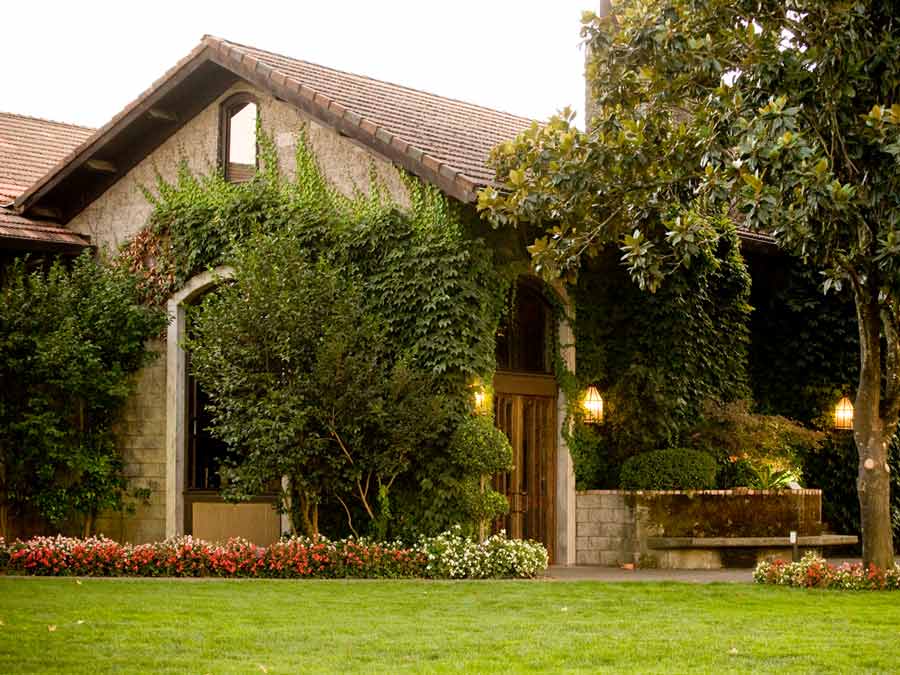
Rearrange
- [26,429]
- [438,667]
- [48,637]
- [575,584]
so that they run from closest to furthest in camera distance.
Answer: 1. [438,667]
2. [48,637]
3. [575,584]
4. [26,429]

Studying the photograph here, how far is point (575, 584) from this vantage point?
13484 mm

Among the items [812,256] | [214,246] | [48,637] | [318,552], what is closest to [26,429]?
[214,246]

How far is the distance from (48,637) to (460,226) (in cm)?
767

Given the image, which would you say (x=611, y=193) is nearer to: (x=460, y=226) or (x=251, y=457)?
(x=460, y=226)

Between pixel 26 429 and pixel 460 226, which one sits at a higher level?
pixel 460 226

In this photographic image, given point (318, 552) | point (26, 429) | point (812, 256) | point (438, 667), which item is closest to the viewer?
point (438, 667)

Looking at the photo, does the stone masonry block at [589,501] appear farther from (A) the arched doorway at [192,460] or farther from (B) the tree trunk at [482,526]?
(A) the arched doorway at [192,460]

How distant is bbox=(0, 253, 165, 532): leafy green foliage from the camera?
16.5 m

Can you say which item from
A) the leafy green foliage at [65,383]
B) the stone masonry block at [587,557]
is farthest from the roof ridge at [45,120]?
the stone masonry block at [587,557]

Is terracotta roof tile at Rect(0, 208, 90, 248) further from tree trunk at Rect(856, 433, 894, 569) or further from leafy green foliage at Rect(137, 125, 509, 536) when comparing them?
tree trunk at Rect(856, 433, 894, 569)

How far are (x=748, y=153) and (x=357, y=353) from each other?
540cm

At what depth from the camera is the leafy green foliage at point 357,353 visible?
14812 mm

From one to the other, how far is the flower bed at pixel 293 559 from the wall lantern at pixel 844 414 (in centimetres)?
646

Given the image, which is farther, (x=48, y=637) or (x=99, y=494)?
(x=99, y=494)
